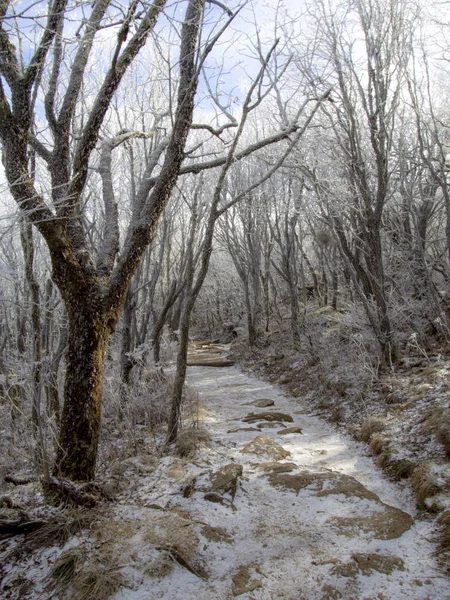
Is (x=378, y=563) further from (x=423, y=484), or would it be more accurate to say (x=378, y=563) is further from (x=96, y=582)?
(x=96, y=582)

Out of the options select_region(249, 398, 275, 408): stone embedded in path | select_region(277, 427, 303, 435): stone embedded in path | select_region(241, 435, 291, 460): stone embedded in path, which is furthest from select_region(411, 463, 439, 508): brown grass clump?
select_region(249, 398, 275, 408): stone embedded in path

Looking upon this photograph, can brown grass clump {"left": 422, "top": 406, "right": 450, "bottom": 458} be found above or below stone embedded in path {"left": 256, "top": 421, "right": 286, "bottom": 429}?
above

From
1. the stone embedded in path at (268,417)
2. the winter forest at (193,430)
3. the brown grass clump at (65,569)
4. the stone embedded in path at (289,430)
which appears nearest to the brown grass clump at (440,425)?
the winter forest at (193,430)

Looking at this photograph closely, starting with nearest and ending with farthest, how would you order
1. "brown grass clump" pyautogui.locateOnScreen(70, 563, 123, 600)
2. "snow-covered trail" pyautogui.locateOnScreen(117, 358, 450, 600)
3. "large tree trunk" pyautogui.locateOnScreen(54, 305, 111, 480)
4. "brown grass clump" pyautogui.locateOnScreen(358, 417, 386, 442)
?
"brown grass clump" pyautogui.locateOnScreen(70, 563, 123, 600)
"snow-covered trail" pyautogui.locateOnScreen(117, 358, 450, 600)
"large tree trunk" pyautogui.locateOnScreen(54, 305, 111, 480)
"brown grass clump" pyautogui.locateOnScreen(358, 417, 386, 442)

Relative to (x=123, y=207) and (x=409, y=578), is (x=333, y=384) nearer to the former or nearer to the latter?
(x=409, y=578)

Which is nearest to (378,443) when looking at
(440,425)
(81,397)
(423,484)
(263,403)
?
(440,425)

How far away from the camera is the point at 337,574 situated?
8.45 ft

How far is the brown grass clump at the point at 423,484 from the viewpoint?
3250mm

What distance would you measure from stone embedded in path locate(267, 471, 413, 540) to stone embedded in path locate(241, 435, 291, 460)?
1.91ft

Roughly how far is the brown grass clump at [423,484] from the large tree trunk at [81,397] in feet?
9.00

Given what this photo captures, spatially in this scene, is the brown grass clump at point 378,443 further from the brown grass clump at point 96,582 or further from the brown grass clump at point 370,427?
the brown grass clump at point 96,582

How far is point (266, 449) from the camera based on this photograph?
15.5 ft

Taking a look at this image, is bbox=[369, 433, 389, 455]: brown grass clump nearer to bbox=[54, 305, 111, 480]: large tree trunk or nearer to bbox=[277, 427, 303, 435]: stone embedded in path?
bbox=[277, 427, 303, 435]: stone embedded in path

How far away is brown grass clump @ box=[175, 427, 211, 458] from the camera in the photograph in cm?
466
